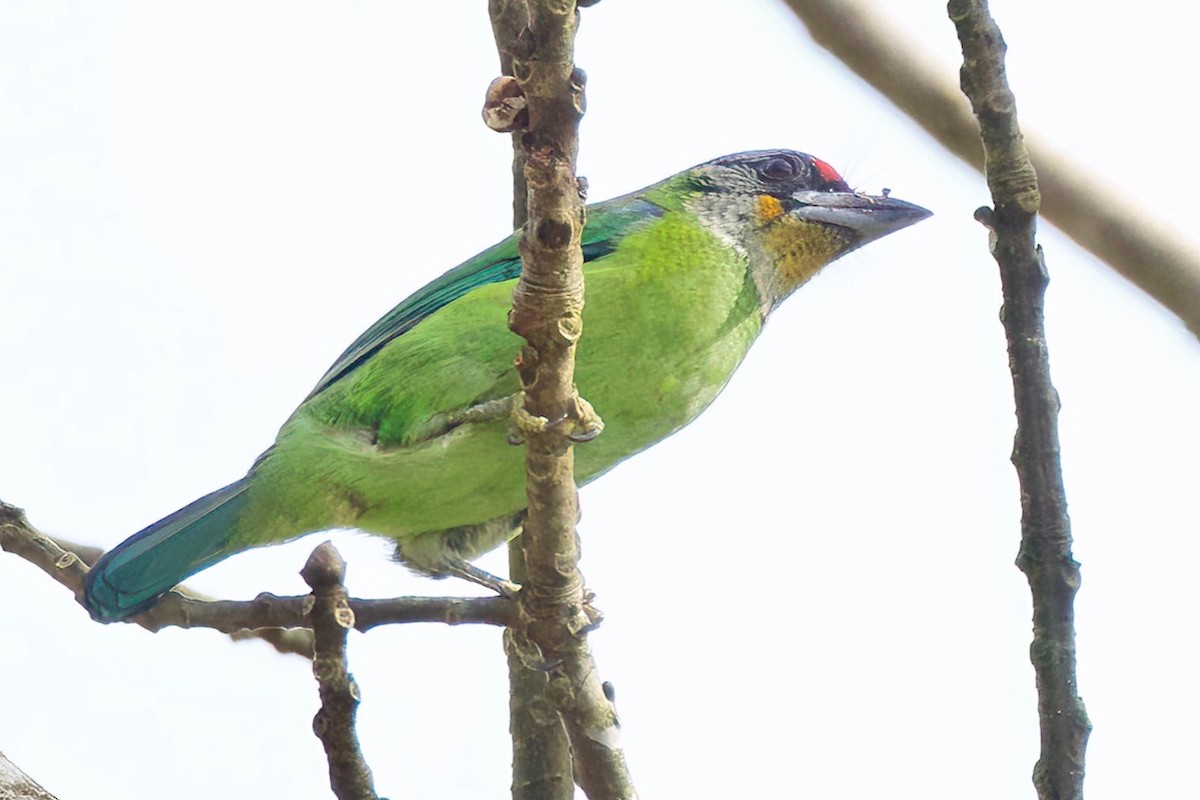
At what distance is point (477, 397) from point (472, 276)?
0.54 metres

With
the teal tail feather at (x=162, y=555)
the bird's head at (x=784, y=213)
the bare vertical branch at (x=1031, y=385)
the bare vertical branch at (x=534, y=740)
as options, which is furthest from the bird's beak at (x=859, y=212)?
the teal tail feather at (x=162, y=555)

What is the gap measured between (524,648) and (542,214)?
122 cm

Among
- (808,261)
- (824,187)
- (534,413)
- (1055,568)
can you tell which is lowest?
(1055,568)

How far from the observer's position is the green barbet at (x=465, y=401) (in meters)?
3.49

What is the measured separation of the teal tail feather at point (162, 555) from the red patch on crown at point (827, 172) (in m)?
1.98

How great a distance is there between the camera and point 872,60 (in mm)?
3750

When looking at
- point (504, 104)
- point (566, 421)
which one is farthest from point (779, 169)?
point (504, 104)

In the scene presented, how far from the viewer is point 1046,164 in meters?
3.51

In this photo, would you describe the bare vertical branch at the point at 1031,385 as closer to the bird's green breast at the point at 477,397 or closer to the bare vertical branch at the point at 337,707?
the bird's green breast at the point at 477,397

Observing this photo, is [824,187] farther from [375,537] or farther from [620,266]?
[375,537]

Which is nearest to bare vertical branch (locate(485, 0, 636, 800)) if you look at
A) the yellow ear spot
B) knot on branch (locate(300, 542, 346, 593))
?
knot on branch (locate(300, 542, 346, 593))

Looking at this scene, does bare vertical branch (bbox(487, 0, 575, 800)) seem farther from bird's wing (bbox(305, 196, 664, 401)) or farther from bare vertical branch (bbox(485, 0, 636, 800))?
bird's wing (bbox(305, 196, 664, 401))

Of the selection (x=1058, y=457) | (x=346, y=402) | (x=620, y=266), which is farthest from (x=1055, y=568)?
(x=346, y=402)

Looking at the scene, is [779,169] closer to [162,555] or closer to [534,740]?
[534,740]
